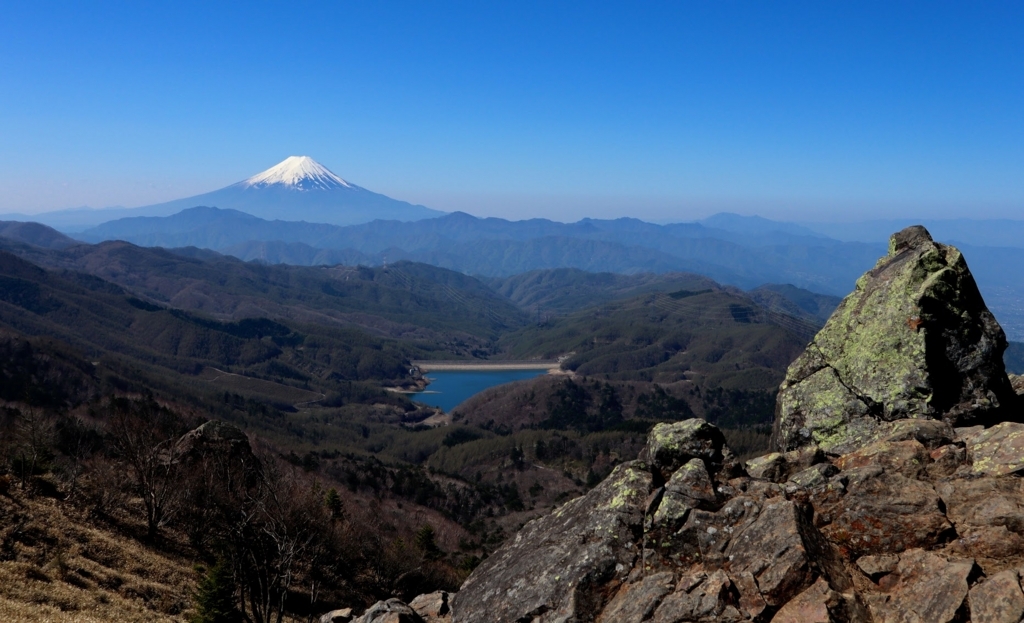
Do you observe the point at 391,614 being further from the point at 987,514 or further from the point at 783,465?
the point at 987,514

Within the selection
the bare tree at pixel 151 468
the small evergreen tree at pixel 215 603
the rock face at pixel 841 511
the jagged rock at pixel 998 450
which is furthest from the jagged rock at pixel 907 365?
the bare tree at pixel 151 468

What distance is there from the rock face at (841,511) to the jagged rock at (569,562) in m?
0.04

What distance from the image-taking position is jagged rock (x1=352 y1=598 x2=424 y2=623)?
15.9 m

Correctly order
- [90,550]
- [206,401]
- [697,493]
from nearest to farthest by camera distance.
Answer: [697,493] → [90,550] → [206,401]

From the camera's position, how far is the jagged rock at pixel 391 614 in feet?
52.1

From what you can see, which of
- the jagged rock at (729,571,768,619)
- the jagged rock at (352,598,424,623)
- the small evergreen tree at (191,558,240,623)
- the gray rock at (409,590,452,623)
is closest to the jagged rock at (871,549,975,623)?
the jagged rock at (729,571,768,619)

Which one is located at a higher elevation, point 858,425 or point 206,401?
point 858,425

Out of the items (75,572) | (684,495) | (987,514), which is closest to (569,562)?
(684,495)

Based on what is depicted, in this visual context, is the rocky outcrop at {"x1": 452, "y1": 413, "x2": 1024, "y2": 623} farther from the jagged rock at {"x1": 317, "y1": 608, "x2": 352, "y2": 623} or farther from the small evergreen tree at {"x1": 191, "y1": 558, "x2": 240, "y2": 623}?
the small evergreen tree at {"x1": 191, "y1": 558, "x2": 240, "y2": 623}

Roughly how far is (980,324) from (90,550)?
3614cm

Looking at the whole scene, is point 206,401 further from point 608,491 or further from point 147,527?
point 608,491

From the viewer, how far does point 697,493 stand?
13664mm

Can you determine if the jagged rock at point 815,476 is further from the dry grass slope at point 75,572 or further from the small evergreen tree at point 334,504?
the small evergreen tree at point 334,504

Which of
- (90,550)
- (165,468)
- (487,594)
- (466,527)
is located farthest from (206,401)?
(487,594)
